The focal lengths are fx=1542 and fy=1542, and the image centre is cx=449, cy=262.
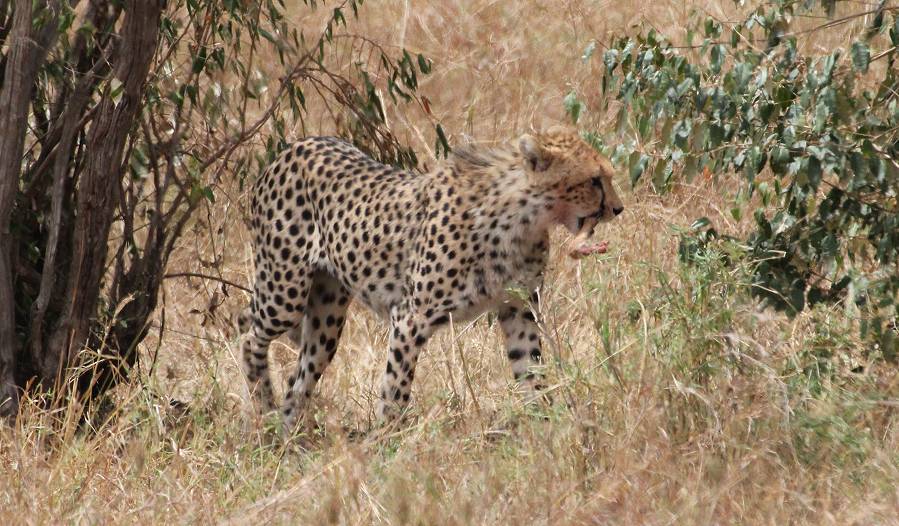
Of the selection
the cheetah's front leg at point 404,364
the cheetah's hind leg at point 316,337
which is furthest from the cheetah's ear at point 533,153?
the cheetah's hind leg at point 316,337

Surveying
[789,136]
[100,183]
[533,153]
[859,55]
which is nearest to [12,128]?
[100,183]

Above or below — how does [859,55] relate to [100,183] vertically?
above

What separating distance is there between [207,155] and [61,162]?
723 mm

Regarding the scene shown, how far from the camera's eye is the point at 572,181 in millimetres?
4770

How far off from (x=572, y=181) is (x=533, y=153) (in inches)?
5.9

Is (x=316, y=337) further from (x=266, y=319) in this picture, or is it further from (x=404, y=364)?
(x=404, y=364)

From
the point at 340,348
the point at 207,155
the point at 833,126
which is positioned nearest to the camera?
the point at 833,126

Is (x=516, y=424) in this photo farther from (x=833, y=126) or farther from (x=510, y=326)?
(x=833, y=126)

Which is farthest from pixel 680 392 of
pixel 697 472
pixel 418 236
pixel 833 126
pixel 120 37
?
pixel 120 37

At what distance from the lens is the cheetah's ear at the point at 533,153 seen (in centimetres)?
476

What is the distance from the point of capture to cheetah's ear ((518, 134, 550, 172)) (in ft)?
15.6

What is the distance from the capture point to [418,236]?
16.4 ft

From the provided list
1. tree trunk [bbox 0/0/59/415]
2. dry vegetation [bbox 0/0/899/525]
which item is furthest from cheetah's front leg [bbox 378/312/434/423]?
tree trunk [bbox 0/0/59/415]

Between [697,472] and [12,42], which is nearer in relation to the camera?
[697,472]
